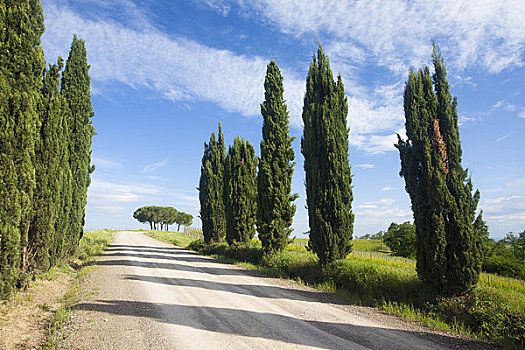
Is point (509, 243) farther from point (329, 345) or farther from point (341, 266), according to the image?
point (329, 345)

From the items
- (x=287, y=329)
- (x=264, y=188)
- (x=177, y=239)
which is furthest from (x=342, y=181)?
(x=177, y=239)

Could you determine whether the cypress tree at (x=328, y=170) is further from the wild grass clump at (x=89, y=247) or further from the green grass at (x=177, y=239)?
the green grass at (x=177, y=239)

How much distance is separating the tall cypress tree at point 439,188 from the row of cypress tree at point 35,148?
35.0ft

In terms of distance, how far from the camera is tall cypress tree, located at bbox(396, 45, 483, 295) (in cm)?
736

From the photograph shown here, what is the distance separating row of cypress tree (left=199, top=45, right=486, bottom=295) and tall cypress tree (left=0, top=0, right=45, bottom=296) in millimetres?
9569

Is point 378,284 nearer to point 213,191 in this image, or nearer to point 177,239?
point 213,191

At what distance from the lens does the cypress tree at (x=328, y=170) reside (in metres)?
11.2

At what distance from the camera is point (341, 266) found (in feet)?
34.2

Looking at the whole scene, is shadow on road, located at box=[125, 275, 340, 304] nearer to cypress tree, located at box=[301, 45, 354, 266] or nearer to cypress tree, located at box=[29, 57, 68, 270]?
cypress tree, located at box=[301, 45, 354, 266]

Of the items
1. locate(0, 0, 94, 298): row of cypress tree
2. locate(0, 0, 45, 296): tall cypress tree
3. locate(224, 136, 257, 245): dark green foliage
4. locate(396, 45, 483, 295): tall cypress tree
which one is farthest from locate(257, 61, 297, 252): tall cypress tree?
locate(0, 0, 45, 296): tall cypress tree

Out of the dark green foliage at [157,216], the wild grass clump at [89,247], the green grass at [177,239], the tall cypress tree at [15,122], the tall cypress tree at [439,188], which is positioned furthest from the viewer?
the dark green foliage at [157,216]

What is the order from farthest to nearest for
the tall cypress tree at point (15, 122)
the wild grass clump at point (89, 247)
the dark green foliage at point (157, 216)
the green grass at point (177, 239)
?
1. the dark green foliage at point (157, 216)
2. the green grass at point (177, 239)
3. the wild grass clump at point (89, 247)
4. the tall cypress tree at point (15, 122)

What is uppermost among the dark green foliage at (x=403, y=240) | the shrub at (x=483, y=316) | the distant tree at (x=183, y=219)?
the distant tree at (x=183, y=219)

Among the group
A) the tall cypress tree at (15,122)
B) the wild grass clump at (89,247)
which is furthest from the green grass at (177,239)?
the tall cypress tree at (15,122)
